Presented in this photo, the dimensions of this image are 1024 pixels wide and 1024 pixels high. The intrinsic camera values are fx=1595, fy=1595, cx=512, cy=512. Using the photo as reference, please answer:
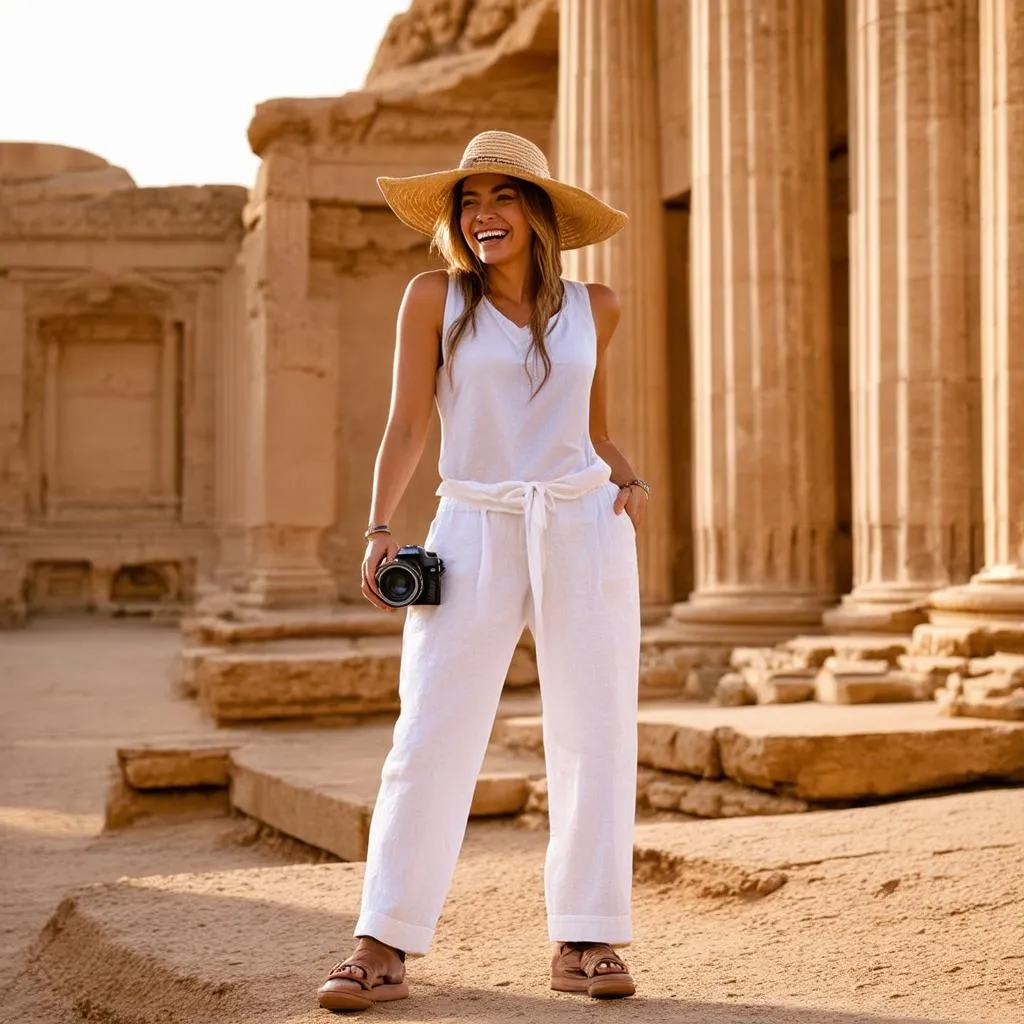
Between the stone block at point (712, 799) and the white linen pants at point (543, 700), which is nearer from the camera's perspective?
the white linen pants at point (543, 700)

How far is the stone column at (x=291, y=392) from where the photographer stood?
1670cm

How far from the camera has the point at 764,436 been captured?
11.0m

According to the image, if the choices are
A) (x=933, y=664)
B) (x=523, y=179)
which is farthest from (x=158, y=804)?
(x=523, y=179)

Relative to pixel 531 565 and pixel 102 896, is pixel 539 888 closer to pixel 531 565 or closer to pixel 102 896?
pixel 102 896

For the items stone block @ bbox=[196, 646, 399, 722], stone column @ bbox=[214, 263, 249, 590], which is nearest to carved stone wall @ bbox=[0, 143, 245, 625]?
stone column @ bbox=[214, 263, 249, 590]

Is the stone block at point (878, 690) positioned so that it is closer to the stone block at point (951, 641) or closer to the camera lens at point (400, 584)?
the stone block at point (951, 641)

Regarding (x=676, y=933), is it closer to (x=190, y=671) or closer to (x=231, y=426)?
(x=190, y=671)

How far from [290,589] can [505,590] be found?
1289cm

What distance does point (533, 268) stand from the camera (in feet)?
12.6

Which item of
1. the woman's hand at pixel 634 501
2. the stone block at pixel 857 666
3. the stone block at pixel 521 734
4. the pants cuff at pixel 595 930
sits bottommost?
the stone block at pixel 521 734

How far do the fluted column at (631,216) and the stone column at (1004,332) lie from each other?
422 centimetres

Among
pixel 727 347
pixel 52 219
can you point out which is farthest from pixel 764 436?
pixel 52 219

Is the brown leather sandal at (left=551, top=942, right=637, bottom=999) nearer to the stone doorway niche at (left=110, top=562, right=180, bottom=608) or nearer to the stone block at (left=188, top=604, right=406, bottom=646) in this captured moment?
the stone block at (left=188, top=604, right=406, bottom=646)

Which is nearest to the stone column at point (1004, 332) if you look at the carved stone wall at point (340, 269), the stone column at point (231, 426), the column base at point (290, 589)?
the carved stone wall at point (340, 269)
